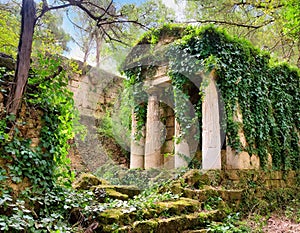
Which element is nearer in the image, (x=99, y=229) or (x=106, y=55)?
(x=99, y=229)

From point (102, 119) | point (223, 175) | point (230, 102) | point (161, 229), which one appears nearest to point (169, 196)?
point (161, 229)

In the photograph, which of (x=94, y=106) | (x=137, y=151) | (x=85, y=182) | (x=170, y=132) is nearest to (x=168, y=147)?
(x=170, y=132)

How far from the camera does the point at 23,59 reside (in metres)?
3.32

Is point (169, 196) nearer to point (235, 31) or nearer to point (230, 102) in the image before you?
point (230, 102)

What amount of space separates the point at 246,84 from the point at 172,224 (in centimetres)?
510

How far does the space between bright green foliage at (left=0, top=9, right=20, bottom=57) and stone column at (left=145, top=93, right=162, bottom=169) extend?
A: 426 centimetres

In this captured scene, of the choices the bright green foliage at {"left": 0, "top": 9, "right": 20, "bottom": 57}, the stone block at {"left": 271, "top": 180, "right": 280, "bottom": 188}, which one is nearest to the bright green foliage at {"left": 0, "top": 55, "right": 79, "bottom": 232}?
the bright green foliage at {"left": 0, "top": 9, "right": 20, "bottom": 57}

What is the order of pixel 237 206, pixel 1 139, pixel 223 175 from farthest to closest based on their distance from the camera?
1. pixel 223 175
2. pixel 237 206
3. pixel 1 139

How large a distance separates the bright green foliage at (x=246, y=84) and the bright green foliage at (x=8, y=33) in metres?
3.89

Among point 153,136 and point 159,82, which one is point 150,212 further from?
point 159,82

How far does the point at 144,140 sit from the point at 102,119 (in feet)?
10.5

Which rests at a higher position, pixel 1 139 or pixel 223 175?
pixel 1 139

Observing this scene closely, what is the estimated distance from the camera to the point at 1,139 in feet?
9.88

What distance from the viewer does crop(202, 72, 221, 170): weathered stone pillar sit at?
6.63 metres
